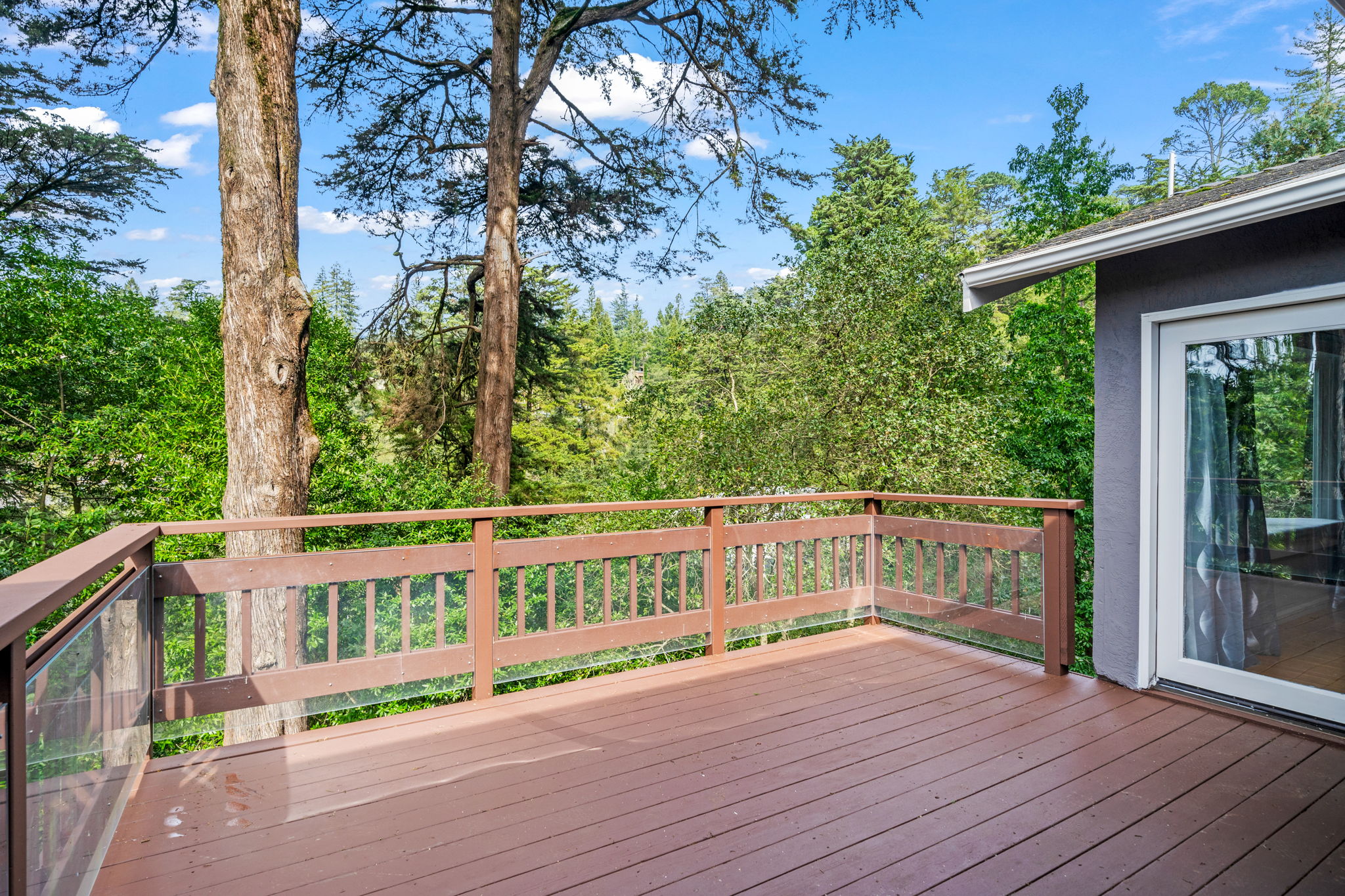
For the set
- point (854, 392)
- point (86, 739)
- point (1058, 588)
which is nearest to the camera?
point (86, 739)

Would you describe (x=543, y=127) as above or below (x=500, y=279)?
above

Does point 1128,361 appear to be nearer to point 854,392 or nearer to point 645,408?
point 854,392

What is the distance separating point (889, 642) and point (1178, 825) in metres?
2.20

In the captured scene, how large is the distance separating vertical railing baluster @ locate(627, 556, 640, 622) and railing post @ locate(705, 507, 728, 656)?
0.47 metres

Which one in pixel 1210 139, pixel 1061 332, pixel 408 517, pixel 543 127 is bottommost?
pixel 408 517

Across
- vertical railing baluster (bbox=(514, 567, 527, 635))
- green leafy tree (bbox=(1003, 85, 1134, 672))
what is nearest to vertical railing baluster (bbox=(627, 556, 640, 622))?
vertical railing baluster (bbox=(514, 567, 527, 635))

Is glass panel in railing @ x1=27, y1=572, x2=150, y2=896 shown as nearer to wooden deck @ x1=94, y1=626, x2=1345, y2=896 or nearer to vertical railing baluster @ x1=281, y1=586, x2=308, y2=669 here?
wooden deck @ x1=94, y1=626, x2=1345, y2=896

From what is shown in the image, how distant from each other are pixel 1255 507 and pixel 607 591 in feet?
9.95

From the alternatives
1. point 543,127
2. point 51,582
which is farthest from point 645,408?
point 51,582

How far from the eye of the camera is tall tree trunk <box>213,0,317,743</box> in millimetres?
4355

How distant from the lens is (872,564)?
4844 mm

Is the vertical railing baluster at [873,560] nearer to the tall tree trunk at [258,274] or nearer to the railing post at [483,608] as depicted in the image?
the railing post at [483,608]

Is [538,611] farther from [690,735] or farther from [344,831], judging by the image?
[344,831]

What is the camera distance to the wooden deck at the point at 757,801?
6.63 ft
